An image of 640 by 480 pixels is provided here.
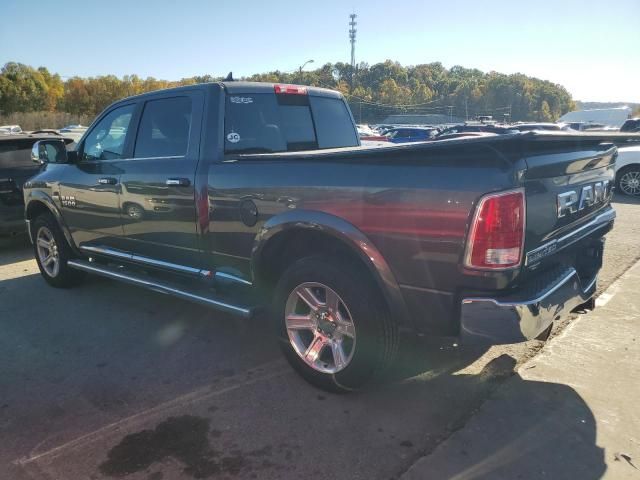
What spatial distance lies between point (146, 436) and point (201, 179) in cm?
171

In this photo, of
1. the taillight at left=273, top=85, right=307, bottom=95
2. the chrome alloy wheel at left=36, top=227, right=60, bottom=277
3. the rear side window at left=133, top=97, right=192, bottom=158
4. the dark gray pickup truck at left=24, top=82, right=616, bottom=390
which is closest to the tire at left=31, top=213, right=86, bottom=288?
the chrome alloy wheel at left=36, top=227, right=60, bottom=277

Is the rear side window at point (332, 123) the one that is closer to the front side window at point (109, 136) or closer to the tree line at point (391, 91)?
the front side window at point (109, 136)

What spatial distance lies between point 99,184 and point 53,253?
1.49 m

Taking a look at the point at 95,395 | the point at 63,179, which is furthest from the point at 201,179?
the point at 63,179

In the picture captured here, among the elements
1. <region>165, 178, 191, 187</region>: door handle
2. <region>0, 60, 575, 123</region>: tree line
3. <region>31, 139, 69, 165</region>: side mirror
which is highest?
<region>0, 60, 575, 123</region>: tree line

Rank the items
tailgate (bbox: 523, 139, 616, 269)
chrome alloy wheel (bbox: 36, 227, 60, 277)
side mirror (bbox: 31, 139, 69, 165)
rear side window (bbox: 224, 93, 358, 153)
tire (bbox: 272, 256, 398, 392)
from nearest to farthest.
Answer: tailgate (bbox: 523, 139, 616, 269), tire (bbox: 272, 256, 398, 392), rear side window (bbox: 224, 93, 358, 153), side mirror (bbox: 31, 139, 69, 165), chrome alloy wheel (bbox: 36, 227, 60, 277)

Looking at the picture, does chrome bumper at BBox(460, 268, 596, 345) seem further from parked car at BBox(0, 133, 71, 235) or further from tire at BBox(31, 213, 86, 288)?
parked car at BBox(0, 133, 71, 235)

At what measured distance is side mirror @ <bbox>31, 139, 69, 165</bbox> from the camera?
4.97m

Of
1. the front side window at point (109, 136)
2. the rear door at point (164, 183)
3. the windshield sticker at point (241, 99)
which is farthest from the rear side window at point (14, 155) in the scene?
the windshield sticker at point (241, 99)

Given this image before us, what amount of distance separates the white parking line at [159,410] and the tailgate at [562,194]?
1915 mm

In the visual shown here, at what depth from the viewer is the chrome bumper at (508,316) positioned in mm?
2510

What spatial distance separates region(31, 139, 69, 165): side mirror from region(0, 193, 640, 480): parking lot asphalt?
4.93 feet

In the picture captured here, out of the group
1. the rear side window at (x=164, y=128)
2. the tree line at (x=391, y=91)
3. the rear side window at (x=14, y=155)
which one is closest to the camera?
the rear side window at (x=164, y=128)

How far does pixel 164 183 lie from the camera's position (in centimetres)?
392
